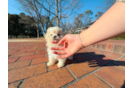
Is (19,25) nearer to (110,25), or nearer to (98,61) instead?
(98,61)

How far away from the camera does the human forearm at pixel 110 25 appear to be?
0.56 m

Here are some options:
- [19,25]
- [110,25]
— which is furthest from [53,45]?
[19,25]

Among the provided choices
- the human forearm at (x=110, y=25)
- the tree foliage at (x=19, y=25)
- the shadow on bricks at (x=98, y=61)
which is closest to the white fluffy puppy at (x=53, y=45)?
the shadow on bricks at (x=98, y=61)

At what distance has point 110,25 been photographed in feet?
1.99

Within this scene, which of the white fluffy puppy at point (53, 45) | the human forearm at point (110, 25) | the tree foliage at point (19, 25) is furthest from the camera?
the tree foliage at point (19, 25)

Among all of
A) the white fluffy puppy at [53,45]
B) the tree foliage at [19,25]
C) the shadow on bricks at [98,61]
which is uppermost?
the tree foliage at [19,25]

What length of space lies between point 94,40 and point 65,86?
2.17ft

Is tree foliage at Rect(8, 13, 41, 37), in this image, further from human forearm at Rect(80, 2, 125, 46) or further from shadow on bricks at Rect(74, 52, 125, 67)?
human forearm at Rect(80, 2, 125, 46)

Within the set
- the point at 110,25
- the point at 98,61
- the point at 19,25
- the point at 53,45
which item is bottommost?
the point at 98,61

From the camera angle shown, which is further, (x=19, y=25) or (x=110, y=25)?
(x=19, y=25)

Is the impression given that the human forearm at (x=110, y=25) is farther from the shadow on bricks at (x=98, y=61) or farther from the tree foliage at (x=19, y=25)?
the tree foliage at (x=19, y=25)

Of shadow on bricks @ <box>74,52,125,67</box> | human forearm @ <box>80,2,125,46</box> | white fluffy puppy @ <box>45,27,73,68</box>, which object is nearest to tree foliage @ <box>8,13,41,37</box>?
white fluffy puppy @ <box>45,27,73,68</box>

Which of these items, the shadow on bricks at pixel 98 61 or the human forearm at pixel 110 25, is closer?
the human forearm at pixel 110 25

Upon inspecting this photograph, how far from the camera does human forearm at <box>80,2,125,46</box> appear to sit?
0.56m
